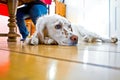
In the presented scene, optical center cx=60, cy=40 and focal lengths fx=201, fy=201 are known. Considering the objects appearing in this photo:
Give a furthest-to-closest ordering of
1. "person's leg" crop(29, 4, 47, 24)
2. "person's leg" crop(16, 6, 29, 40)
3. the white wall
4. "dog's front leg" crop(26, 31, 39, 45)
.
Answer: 1. the white wall
2. "person's leg" crop(16, 6, 29, 40)
3. "person's leg" crop(29, 4, 47, 24)
4. "dog's front leg" crop(26, 31, 39, 45)

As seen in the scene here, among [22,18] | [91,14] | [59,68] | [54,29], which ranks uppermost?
[91,14]

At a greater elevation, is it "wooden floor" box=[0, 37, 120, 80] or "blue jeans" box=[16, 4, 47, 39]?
"blue jeans" box=[16, 4, 47, 39]

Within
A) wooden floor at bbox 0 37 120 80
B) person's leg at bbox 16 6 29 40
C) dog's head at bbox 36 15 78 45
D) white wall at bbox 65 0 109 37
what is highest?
white wall at bbox 65 0 109 37

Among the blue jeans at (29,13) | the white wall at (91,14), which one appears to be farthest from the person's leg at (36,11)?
the white wall at (91,14)

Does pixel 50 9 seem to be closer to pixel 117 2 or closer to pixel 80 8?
pixel 80 8

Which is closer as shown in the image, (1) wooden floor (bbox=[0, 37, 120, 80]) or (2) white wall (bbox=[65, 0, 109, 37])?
(1) wooden floor (bbox=[0, 37, 120, 80])

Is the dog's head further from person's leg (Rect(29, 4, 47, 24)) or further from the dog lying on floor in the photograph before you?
person's leg (Rect(29, 4, 47, 24))

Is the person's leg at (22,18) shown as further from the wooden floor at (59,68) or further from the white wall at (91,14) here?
the white wall at (91,14)

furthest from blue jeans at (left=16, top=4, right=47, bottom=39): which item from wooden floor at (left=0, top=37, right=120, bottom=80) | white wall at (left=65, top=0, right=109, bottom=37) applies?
white wall at (left=65, top=0, right=109, bottom=37)

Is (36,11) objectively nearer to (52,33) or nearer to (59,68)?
(52,33)

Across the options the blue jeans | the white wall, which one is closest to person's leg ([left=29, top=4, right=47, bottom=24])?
the blue jeans

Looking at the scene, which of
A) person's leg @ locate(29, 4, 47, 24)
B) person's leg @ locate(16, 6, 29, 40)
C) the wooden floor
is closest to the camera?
the wooden floor

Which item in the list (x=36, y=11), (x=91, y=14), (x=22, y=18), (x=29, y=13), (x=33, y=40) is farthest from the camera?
→ (x=91, y=14)

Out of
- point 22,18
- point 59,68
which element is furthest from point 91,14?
point 59,68
